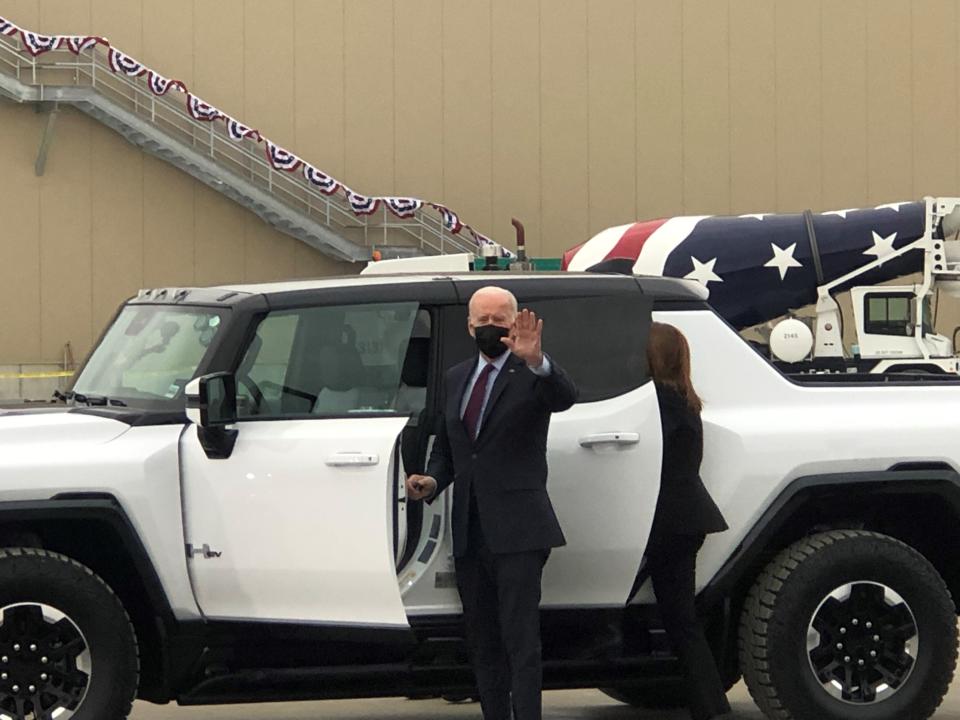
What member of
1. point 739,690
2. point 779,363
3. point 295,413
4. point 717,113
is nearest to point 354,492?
point 295,413

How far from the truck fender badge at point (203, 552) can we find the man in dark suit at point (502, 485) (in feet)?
2.52

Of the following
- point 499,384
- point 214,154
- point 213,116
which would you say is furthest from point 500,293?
point 214,154

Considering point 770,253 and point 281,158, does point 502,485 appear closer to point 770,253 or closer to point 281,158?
point 770,253

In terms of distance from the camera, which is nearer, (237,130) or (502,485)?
(502,485)

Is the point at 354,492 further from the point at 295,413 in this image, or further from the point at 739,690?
the point at 739,690

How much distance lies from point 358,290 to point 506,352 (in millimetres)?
696

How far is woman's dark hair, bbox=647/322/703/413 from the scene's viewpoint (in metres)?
6.90

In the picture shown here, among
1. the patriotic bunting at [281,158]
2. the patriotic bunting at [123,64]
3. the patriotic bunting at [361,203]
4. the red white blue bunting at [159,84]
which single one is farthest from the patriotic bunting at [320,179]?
the patriotic bunting at [123,64]

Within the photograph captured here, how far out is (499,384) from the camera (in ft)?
21.1

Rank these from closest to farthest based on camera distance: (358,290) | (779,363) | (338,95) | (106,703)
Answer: (106,703) < (358,290) < (779,363) < (338,95)

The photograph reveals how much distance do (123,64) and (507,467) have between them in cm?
2905

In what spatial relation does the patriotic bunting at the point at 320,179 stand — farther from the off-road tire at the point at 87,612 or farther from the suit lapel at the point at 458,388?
the off-road tire at the point at 87,612

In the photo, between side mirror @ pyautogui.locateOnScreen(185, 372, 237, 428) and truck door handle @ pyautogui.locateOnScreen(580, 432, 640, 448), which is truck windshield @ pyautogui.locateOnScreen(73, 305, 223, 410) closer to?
side mirror @ pyautogui.locateOnScreen(185, 372, 237, 428)

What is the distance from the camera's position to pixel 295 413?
21.9 feet
